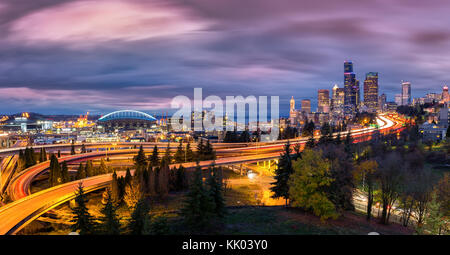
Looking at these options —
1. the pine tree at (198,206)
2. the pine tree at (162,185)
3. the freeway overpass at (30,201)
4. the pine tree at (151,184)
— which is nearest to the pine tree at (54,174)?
the freeway overpass at (30,201)

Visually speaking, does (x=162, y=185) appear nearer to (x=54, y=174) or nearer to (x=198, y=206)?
(x=198, y=206)

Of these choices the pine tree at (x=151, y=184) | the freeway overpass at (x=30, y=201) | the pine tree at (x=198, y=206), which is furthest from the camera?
the pine tree at (x=151, y=184)

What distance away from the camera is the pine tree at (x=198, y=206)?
67.1ft

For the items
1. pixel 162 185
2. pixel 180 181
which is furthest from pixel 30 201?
pixel 180 181

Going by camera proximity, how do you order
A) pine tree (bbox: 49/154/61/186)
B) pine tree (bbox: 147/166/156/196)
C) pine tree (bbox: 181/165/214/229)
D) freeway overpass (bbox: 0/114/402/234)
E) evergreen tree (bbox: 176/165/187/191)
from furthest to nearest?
pine tree (bbox: 49/154/61/186) < evergreen tree (bbox: 176/165/187/191) < pine tree (bbox: 147/166/156/196) < freeway overpass (bbox: 0/114/402/234) < pine tree (bbox: 181/165/214/229)

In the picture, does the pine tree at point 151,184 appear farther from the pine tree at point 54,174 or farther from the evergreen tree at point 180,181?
the pine tree at point 54,174

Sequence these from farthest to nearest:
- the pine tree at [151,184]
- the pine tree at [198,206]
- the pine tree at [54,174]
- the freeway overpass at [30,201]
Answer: the pine tree at [54,174] → the pine tree at [151,184] → the freeway overpass at [30,201] → the pine tree at [198,206]

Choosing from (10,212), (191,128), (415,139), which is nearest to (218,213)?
(10,212)

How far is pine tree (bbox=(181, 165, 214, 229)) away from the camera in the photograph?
2044cm

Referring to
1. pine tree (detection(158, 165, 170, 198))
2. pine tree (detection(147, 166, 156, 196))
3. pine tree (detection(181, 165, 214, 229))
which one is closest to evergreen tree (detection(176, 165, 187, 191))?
pine tree (detection(158, 165, 170, 198))

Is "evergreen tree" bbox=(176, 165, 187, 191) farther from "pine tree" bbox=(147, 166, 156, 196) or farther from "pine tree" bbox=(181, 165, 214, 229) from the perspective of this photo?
"pine tree" bbox=(181, 165, 214, 229)

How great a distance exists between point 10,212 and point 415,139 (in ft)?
282

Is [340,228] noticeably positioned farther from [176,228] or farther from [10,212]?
[10,212]
